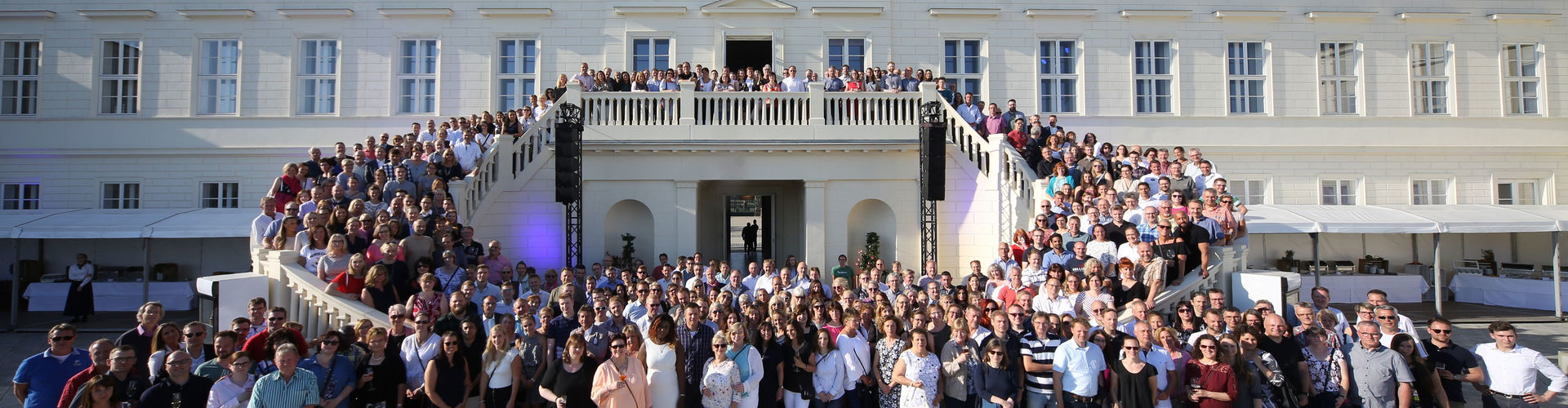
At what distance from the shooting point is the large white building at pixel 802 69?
672 inches

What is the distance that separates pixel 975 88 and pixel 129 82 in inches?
753

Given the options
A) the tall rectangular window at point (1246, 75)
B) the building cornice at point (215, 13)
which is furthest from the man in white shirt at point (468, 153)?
the tall rectangular window at point (1246, 75)

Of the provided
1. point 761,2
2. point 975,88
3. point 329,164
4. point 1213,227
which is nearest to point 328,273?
point 329,164

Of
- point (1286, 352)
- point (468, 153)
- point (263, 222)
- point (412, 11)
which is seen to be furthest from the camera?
point (412, 11)

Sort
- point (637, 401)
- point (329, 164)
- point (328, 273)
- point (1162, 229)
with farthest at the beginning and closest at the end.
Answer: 1. point (329, 164)
2. point (1162, 229)
3. point (328, 273)
4. point (637, 401)

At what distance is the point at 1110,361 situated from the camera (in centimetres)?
597

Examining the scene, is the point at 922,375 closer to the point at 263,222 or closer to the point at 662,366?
the point at 662,366

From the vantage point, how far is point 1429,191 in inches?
714

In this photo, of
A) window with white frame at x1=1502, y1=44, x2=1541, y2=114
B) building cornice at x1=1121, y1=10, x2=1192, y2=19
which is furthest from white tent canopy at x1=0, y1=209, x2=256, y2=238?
window with white frame at x1=1502, y1=44, x2=1541, y2=114

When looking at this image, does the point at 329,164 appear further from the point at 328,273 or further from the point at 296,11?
the point at 296,11

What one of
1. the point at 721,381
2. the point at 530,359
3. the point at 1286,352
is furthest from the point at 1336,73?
the point at 530,359

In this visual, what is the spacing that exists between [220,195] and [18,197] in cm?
447

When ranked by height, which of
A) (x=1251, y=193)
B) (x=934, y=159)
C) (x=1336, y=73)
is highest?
(x=1336, y=73)

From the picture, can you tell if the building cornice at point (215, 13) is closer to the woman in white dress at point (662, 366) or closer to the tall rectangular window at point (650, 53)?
the tall rectangular window at point (650, 53)
